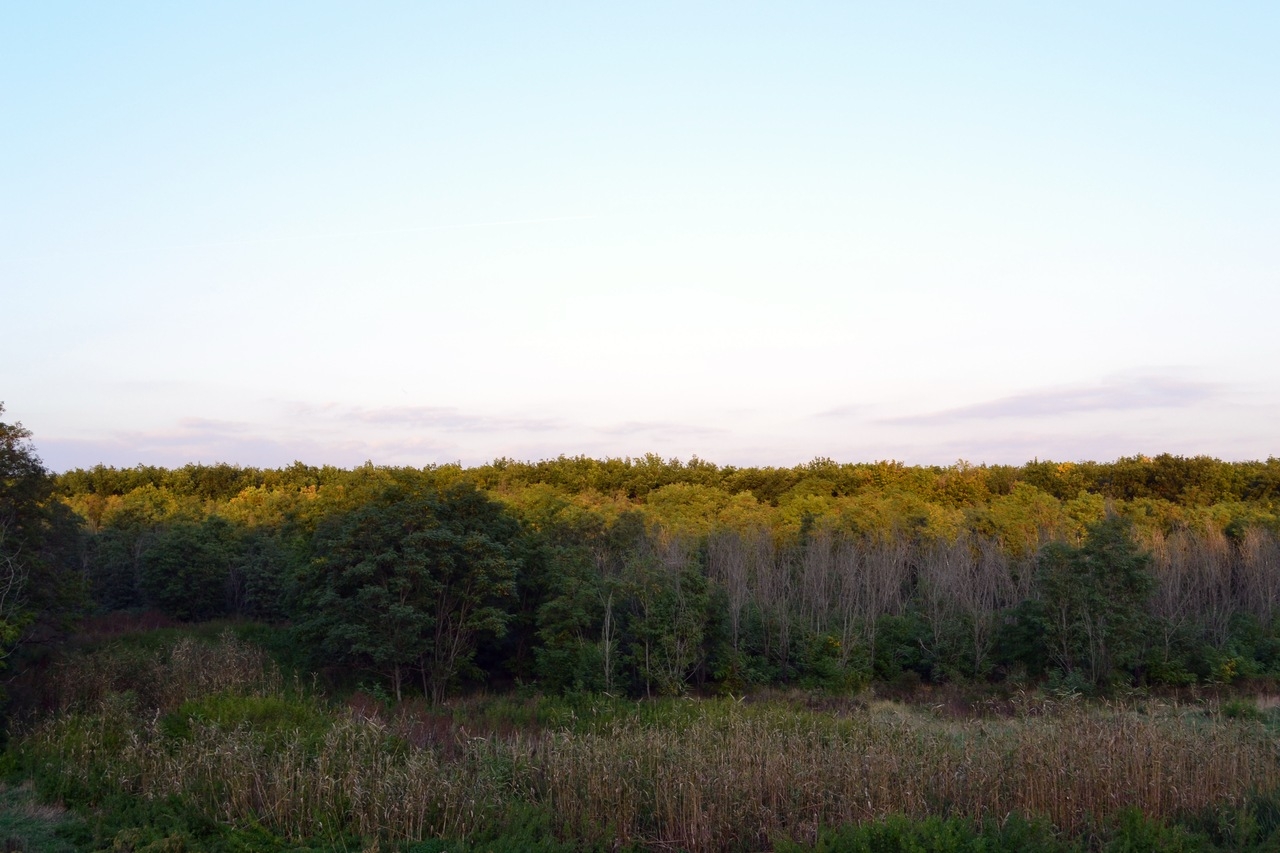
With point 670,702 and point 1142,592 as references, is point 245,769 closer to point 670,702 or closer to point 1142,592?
point 670,702

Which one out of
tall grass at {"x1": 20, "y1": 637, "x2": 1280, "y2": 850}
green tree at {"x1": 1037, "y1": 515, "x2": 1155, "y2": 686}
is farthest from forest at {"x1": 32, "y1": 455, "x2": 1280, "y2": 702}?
tall grass at {"x1": 20, "y1": 637, "x2": 1280, "y2": 850}

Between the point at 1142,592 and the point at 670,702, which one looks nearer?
the point at 670,702

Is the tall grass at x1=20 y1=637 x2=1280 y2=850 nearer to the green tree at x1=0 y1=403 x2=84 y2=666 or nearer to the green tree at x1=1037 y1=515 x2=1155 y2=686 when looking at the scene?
the green tree at x1=0 y1=403 x2=84 y2=666

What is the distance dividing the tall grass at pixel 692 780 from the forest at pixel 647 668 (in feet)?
0.18

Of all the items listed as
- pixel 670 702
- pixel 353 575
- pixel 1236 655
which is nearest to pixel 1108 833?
pixel 670 702

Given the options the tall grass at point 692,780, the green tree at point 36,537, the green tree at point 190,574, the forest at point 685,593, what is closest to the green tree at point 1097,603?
the forest at point 685,593

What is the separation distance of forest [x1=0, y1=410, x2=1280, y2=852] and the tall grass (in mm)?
54

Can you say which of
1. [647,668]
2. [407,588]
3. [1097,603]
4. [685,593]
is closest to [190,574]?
[407,588]

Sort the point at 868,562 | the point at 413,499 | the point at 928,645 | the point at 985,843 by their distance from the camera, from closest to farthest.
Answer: the point at 985,843 < the point at 413,499 < the point at 928,645 < the point at 868,562

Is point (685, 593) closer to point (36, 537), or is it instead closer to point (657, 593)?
point (657, 593)

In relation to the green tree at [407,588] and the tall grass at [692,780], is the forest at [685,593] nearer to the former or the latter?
the green tree at [407,588]

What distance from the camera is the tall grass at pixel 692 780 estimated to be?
10.6m

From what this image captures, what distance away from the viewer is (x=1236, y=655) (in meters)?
30.1

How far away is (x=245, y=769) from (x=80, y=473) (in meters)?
83.4
